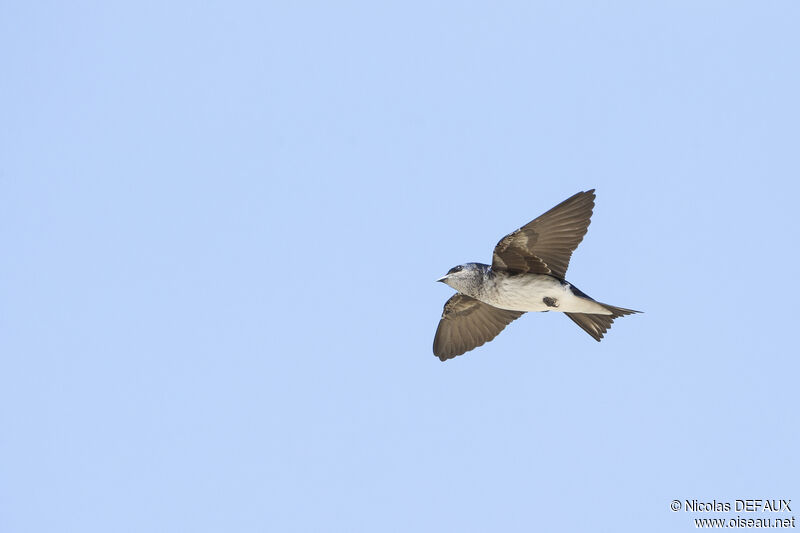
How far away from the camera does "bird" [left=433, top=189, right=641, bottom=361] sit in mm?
14523

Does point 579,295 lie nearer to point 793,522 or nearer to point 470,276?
point 470,276

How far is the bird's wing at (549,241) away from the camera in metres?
14.4

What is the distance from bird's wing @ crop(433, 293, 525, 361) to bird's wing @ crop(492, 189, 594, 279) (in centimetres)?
185

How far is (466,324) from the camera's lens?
1722cm

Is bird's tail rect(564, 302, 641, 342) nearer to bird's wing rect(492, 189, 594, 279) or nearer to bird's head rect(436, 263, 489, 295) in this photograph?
bird's wing rect(492, 189, 594, 279)

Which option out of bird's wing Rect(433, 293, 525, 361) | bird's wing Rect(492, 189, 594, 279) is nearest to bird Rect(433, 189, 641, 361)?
bird's wing Rect(492, 189, 594, 279)

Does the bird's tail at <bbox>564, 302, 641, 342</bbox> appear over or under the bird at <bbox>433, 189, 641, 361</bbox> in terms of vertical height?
under

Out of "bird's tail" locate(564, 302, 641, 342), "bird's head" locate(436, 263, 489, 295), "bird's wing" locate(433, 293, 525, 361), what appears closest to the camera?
"bird's head" locate(436, 263, 489, 295)

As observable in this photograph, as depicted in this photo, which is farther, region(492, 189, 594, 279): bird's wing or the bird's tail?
the bird's tail

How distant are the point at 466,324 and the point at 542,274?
8.35ft

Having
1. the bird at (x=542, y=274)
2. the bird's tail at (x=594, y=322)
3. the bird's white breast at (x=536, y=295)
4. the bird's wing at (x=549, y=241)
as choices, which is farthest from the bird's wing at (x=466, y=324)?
the bird's wing at (x=549, y=241)

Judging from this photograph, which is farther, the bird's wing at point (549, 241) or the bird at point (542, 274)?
the bird at point (542, 274)

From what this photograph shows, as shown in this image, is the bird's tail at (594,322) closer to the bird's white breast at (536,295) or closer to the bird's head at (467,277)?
the bird's white breast at (536,295)

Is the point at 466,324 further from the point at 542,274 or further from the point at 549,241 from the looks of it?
the point at 549,241
